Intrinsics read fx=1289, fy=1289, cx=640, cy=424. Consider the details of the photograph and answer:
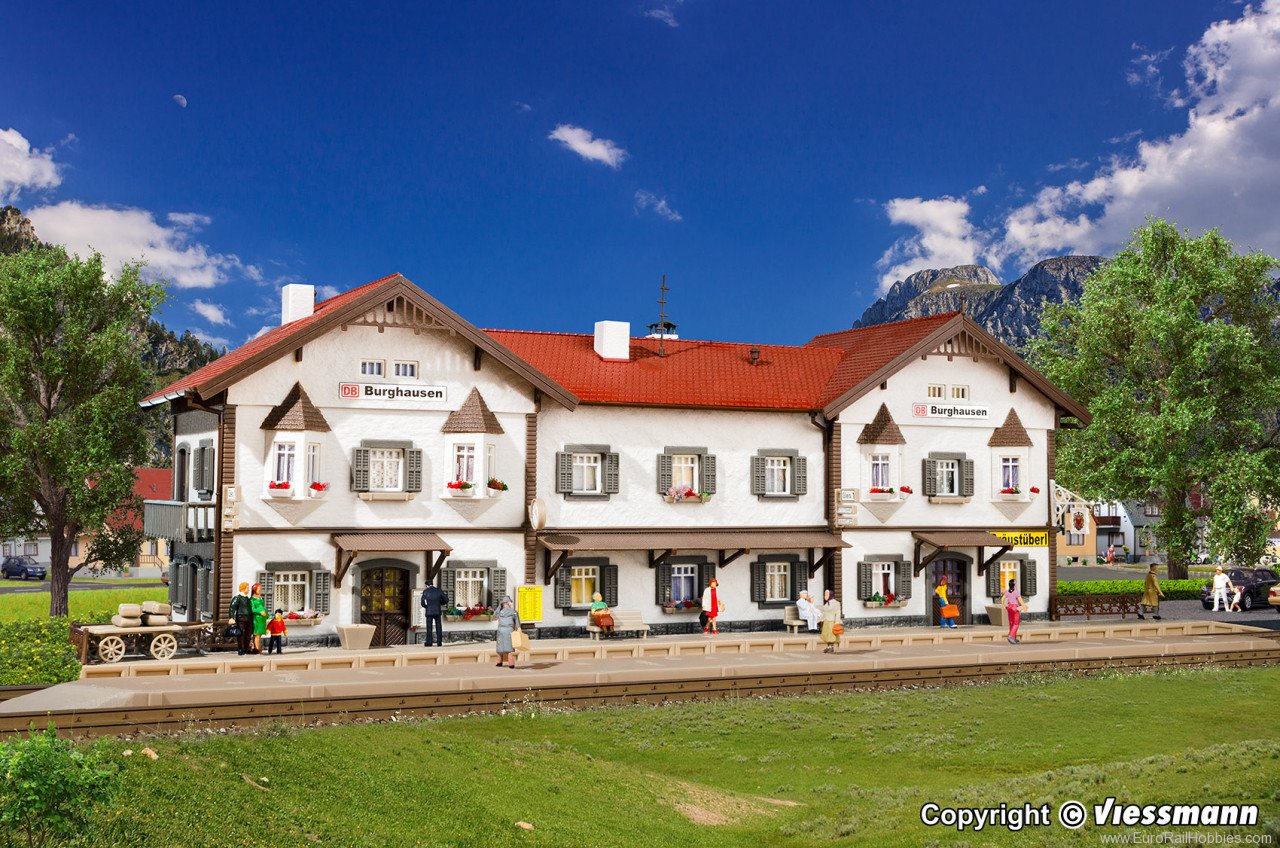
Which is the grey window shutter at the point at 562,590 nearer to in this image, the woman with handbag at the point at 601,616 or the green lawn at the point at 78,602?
the woman with handbag at the point at 601,616

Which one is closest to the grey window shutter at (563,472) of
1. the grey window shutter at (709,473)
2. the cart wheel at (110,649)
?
the grey window shutter at (709,473)

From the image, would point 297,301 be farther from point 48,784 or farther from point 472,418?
point 48,784

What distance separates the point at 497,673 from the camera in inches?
1092

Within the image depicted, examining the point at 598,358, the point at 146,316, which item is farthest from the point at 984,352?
the point at 146,316

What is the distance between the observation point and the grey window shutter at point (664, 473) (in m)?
37.7

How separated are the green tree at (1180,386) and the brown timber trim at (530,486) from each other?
26.5m

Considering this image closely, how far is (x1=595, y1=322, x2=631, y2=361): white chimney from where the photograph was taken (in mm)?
Result: 39719

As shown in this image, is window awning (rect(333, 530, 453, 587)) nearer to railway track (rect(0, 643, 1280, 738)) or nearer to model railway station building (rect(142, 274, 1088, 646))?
model railway station building (rect(142, 274, 1088, 646))

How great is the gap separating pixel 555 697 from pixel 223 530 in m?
11.3

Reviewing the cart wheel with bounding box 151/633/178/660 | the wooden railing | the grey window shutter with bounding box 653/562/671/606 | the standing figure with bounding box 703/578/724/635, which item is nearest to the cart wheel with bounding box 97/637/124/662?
the cart wheel with bounding box 151/633/178/660

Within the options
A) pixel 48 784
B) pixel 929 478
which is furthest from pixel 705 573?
pixel 48 784

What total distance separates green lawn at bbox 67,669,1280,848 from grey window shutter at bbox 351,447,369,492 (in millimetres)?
10890

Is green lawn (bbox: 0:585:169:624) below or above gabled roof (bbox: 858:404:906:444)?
below

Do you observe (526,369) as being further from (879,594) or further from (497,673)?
(879,594)
